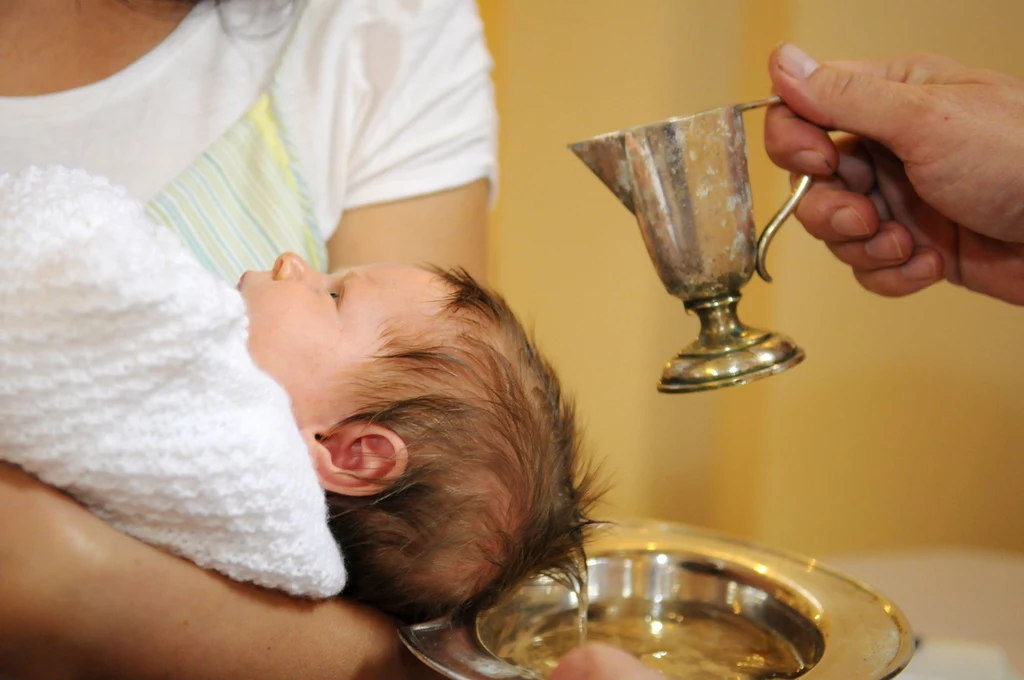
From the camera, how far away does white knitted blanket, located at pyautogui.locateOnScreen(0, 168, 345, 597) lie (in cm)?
52

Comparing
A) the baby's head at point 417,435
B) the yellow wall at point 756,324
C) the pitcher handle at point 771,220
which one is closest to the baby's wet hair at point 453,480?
the baby's head at point 417,435

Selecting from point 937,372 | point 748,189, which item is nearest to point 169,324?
point 748,189

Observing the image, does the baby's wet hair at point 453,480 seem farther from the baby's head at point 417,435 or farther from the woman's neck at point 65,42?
the woman's neck at point 65,42

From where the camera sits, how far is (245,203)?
0.91 m

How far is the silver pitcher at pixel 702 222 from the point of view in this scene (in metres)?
0.73

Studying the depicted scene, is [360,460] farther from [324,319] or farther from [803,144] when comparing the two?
[803,144]

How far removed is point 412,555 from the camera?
0.66 metres

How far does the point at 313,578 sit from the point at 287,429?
100mm

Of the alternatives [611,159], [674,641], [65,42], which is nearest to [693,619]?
[674,641]

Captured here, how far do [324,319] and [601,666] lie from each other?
0.32 metres

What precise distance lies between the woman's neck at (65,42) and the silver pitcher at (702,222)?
511mm

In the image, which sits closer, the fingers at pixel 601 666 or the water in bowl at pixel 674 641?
the fingers at pixel 601 666

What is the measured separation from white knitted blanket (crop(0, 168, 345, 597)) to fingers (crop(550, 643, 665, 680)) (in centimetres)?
18

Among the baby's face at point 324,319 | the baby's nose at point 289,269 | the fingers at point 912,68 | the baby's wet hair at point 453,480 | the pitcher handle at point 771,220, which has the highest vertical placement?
the fingers at point 912,68
